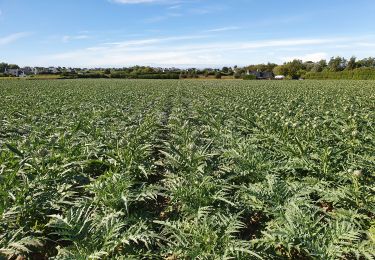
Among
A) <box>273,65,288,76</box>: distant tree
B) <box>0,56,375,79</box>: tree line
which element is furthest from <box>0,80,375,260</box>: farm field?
<box>273,65,288,76</box>: distant tree

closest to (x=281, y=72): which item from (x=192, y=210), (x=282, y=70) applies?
(x=282, y=70)

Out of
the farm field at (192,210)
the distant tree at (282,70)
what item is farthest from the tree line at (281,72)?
the farm field at (192,210)

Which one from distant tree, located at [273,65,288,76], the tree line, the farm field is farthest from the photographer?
distant tree, located at [273,65,288,76]

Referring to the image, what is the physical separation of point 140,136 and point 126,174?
2582 millimetres

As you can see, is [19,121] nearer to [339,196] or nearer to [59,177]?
[59,177]

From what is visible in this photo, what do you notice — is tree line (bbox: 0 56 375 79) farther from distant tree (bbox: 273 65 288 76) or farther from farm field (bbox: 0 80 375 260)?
farm field (bbox: 0 80 375 260)

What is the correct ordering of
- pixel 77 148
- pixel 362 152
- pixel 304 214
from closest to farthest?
1. pixel 304 214
2. pixel 77 148
3. pixel 362 152

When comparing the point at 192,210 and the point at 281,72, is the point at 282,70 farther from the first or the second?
the point at 192,210

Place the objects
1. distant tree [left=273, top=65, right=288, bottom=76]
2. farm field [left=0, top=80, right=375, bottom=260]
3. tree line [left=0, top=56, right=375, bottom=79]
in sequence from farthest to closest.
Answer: distant tree [left=273, top=65, right=288, bottom=76], tree line [left=0, top=56, right=375, bottom=79], farm field [left=0, top=80, right=375, bottom=260]

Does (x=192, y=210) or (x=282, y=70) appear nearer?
(x=192, y=210)

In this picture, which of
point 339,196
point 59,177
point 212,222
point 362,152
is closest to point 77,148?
point 59,177

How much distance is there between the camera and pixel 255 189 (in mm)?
3820

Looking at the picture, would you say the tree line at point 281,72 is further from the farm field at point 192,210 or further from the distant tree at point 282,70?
the farm field at point 192,210

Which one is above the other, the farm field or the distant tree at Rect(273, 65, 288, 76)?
the distant tree at Rect(273, 65, 288, 76)
